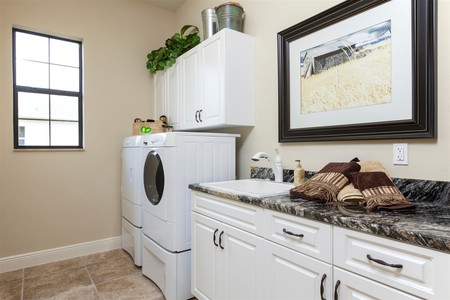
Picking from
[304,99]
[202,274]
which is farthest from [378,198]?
[202,274]

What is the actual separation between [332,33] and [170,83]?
1876 mm

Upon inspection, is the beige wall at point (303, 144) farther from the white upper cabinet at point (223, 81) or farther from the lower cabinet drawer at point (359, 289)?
the lower cabinet drawer at point (359, 289)

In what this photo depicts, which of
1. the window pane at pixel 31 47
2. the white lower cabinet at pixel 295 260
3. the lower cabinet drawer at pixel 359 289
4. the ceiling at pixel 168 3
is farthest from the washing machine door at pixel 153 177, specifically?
the ceiling at pixel 168 3

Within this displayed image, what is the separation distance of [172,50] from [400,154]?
2.40 m

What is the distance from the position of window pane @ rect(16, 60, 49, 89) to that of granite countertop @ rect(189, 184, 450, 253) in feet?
9.15

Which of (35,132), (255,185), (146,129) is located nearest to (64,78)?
(35,132)

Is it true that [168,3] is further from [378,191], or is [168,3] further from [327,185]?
[378,191]

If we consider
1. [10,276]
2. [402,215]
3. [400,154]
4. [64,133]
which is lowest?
[10,276]

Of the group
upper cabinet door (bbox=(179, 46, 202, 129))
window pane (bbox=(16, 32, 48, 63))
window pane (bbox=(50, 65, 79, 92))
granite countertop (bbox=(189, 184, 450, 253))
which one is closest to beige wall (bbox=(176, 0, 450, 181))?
granite countertop (bbox=(189, 184, 450, 253))

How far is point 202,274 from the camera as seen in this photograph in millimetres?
1869

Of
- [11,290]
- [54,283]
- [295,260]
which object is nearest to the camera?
[295,260]

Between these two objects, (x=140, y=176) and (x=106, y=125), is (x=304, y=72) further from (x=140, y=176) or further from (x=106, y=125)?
(x=106, y=125)

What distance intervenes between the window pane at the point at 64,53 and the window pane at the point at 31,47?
0.21 feet

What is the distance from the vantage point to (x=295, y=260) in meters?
1.23
